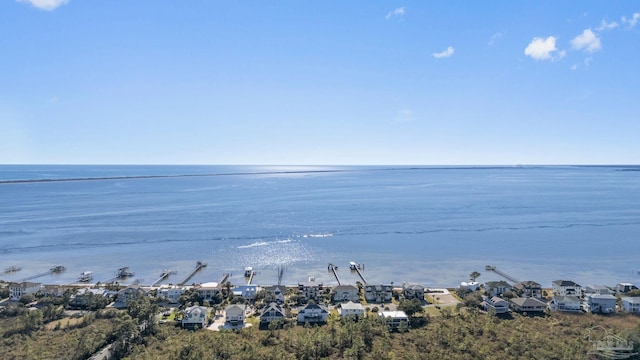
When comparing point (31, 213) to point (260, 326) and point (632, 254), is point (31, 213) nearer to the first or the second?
point (260, 326)

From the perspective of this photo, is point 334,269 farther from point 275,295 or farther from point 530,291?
point 530,291

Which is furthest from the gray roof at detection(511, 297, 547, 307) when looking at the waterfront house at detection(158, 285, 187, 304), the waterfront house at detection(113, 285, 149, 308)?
the waterfront house at detection(113, 285, 149, 308)

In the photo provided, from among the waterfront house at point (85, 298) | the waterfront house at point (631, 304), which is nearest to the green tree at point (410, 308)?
the waterfront house at point (631, 304)

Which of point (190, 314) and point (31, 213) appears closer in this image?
point (190, 314)

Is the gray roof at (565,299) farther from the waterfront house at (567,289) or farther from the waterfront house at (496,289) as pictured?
the waterfront house at (496,289)

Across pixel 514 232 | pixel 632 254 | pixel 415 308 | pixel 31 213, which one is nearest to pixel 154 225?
pixel 31 213

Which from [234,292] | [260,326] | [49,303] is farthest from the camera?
[234,292]

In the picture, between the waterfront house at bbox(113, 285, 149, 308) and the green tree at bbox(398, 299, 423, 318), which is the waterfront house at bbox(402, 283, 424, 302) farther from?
the waterfront house at bbox(113, 285, 149, 308)
